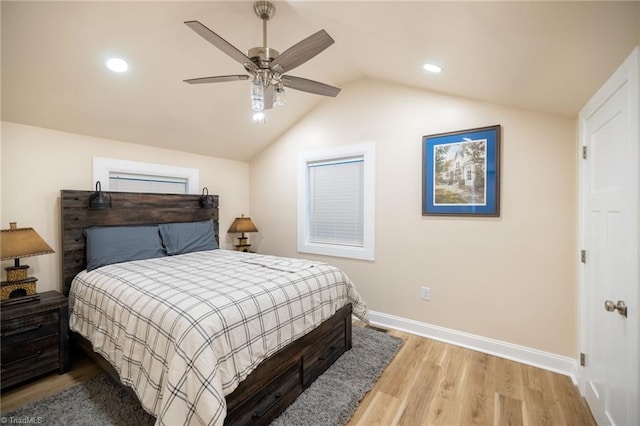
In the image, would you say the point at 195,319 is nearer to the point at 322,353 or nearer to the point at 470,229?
the point at 322,353

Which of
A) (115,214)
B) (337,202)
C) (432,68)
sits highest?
(432,68)

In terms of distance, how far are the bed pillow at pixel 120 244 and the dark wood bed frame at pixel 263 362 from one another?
14cm

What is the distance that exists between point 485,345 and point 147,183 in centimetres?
401

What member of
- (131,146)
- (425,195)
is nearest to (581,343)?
(425,195)

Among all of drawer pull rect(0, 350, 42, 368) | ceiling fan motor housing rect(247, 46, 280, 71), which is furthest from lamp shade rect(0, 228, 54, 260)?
ceiling fan motor housing rect(247, 46, 280, 71)

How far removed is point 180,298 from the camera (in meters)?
1.62

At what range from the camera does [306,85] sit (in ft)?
6.51

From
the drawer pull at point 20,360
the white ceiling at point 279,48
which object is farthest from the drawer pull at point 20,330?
the white ceiling at point 279,48

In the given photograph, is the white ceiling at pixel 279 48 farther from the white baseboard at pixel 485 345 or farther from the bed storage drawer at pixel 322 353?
the bed storage drawer at pixel 322 353

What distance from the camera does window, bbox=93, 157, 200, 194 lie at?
2949 mm

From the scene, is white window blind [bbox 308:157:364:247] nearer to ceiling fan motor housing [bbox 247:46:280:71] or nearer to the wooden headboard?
the wooden headboard

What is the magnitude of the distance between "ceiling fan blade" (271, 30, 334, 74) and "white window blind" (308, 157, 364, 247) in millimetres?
1772

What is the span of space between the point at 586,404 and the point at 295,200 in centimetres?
327

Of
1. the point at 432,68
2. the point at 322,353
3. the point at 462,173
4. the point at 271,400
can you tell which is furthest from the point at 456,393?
the point at 432,68
